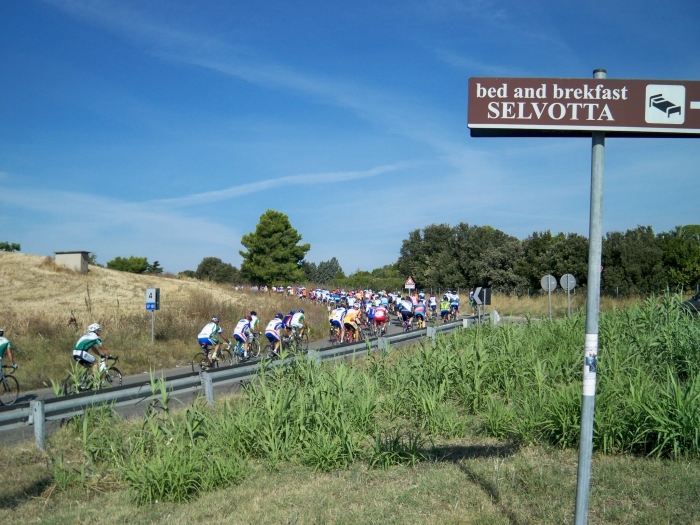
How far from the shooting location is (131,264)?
112m

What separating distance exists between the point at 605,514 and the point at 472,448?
2.37m

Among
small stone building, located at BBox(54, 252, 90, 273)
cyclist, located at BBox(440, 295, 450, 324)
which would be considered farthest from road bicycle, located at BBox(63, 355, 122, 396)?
small stone building, located at BBox(54, 252, 90, 273)

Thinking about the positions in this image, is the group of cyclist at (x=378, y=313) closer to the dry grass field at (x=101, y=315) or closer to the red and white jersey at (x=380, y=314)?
the red and white jersey at (x=380, y=314)

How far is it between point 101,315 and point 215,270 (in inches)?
3260

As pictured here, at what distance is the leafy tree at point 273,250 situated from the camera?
241 ft

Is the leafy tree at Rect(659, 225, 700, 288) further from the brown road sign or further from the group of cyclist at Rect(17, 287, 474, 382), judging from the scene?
the brown road sign

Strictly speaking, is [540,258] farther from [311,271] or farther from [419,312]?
[311,271]

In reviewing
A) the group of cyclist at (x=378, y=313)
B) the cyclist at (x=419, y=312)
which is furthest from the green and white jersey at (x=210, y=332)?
the cyclist at (x=419, y=312)

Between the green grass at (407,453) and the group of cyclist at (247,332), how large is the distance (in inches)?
334

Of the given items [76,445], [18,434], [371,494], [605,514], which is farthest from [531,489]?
[18,434]

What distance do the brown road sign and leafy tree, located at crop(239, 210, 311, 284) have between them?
228 feet

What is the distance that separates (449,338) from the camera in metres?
13.4

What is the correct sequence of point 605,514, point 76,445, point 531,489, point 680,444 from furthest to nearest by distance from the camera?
point 76,445, point 680,444, point 531,489, point 605,514

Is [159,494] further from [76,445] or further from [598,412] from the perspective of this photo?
[598,412]
